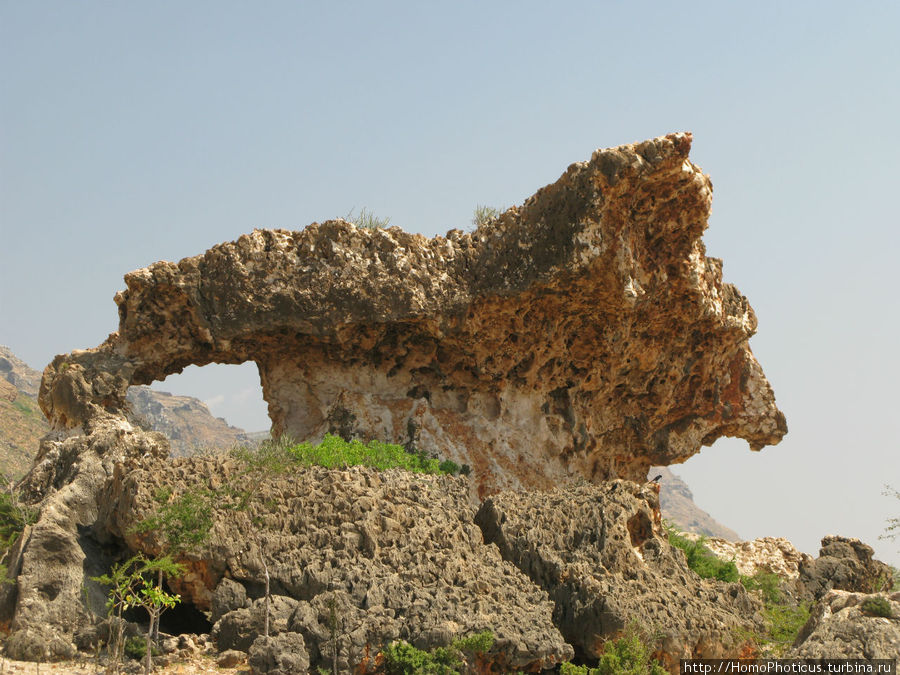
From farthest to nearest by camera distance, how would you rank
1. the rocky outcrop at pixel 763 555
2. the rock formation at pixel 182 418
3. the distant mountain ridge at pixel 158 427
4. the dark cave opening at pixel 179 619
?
the rock formation at pixel 182 418 < the distant mountain ridge at pixel 158 427 < the rocky outcrop at pixel 763 555 < the dark cave opening at pixel 179 619

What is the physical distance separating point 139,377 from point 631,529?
11.7m

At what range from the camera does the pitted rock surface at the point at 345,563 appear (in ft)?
45.4

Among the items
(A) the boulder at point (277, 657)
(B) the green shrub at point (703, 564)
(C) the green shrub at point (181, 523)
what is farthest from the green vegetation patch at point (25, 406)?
(A) the boulder at point (277, 657)

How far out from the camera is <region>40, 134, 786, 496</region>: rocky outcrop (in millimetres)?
20562

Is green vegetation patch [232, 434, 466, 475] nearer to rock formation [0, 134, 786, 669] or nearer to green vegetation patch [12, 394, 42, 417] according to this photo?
rock formation [0, 134, 786, 669]

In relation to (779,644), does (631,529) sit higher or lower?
higher

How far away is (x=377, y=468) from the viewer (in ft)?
62.6

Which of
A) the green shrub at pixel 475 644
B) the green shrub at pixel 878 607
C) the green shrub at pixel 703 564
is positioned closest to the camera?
the green shrub at pixel 878 607

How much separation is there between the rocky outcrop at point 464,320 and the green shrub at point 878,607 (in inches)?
350

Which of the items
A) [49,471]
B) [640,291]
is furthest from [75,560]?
[640,291]

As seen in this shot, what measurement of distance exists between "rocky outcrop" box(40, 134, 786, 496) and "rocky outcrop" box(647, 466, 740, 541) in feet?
305

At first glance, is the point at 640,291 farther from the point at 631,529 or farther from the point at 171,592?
the point at 171,592

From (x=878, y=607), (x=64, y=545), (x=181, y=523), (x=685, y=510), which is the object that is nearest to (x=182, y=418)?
(x=685, y=510)

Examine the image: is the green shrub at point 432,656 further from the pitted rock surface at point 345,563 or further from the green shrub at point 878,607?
the green shrub at point 878,607
